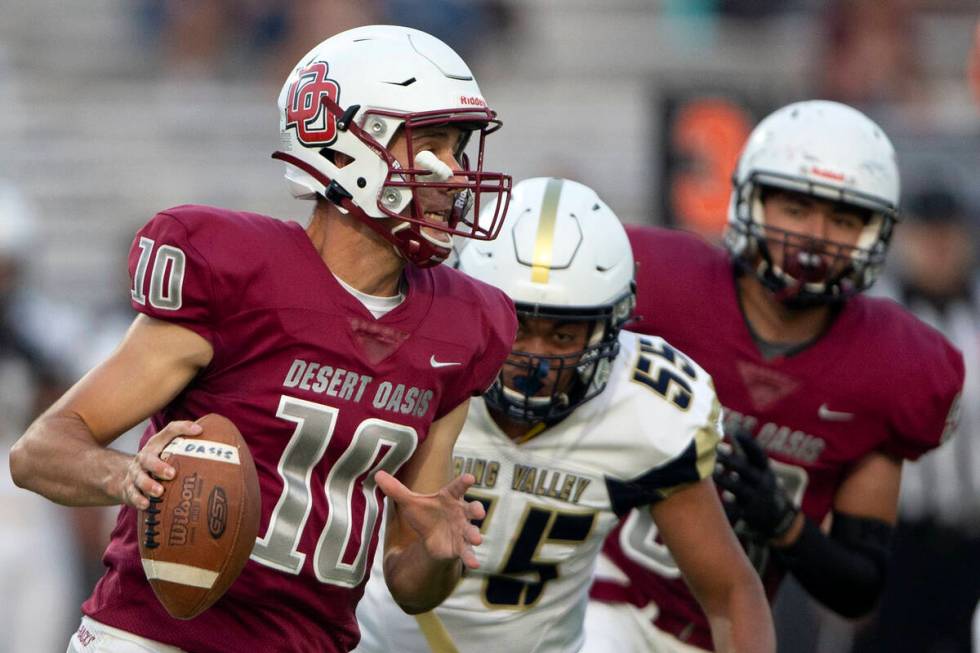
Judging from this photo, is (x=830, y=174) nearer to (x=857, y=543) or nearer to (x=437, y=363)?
(x=857, y=543)

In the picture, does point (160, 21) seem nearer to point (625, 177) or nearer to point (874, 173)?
point (625, 177)

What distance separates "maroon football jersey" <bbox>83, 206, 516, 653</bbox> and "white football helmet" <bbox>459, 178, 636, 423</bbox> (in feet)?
1.79

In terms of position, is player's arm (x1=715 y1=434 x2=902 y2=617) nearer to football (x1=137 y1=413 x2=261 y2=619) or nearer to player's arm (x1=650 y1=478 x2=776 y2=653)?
player's arm (x1=650 y1=478 x2=776 y2=653)

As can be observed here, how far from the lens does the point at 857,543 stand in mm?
4484

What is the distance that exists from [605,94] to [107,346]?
4.64 meters

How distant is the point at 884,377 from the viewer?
4426 mm

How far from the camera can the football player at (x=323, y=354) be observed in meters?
2.96

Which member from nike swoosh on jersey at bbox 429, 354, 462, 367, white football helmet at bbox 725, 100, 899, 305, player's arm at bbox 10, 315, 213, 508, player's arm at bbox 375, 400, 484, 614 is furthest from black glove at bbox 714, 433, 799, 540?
player's arm at bbox 10, 315, 213, 508

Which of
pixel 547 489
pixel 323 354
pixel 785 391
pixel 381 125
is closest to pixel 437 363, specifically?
pixel 323 354

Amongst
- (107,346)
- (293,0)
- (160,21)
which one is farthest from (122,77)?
(107,346)

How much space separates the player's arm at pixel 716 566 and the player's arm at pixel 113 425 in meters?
1.34

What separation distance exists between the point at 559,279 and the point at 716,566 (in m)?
0.77

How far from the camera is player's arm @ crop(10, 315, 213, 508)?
273 cm

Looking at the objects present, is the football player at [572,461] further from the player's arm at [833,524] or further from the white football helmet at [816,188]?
the white football helmet at [816,188]
